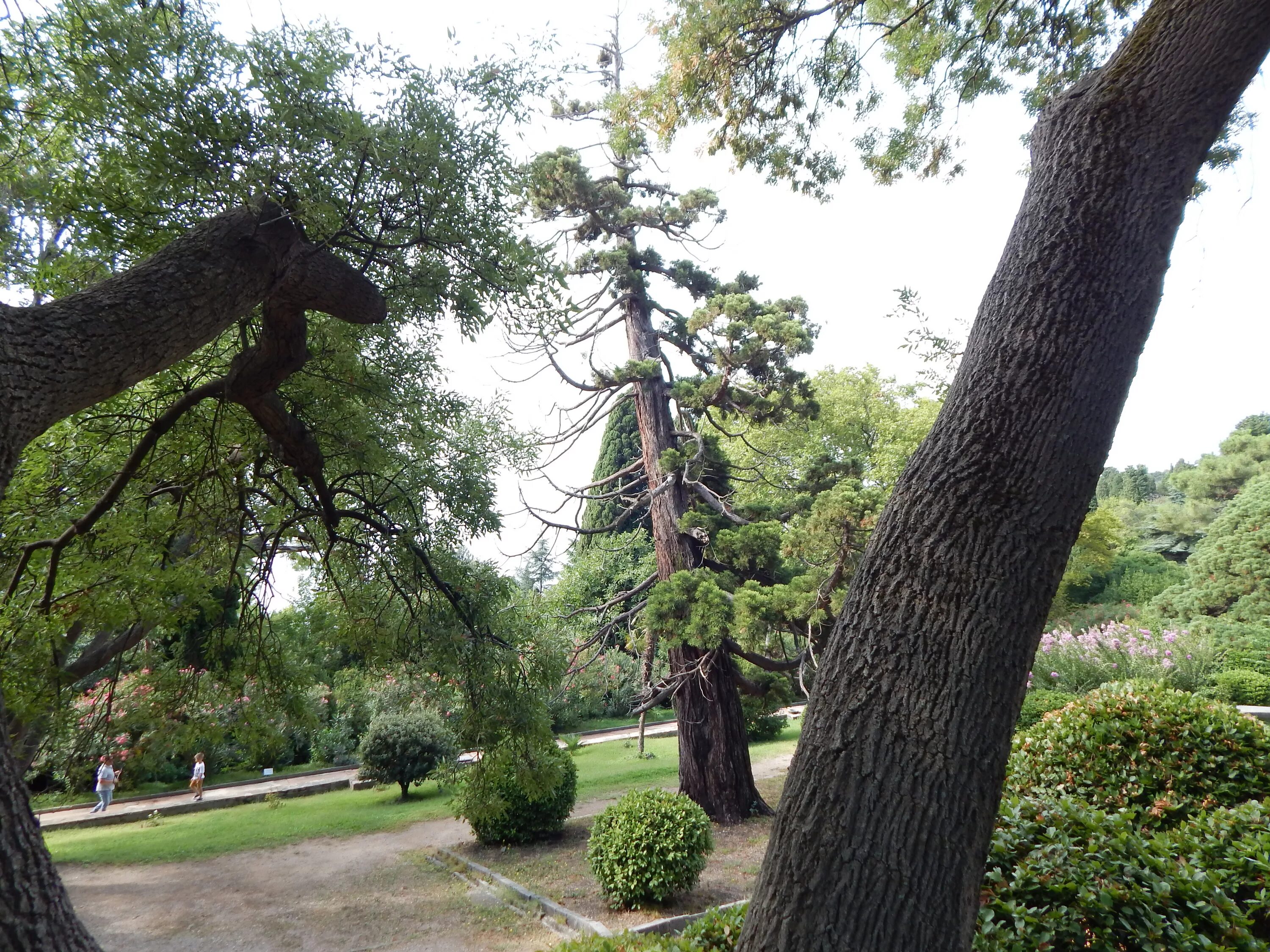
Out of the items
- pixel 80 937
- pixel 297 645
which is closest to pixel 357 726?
pixel 297 645

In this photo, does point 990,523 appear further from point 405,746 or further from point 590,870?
point 405,746

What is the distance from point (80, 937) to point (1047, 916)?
3888 mm

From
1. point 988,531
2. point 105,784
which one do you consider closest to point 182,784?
point 105,784

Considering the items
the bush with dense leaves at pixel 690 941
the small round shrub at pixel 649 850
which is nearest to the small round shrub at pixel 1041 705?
the small round shrub at pixel 649 850

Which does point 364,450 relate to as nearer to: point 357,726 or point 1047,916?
point 1047,916

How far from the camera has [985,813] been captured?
2168mm

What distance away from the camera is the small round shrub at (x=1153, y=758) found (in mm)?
5848

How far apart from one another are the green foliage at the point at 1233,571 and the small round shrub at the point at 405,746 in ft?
57.1

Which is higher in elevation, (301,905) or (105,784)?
(105,784)

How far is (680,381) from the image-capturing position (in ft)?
38.1

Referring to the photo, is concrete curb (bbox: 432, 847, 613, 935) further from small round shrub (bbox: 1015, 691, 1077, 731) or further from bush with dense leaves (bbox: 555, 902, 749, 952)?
small round shrub (bbox: 1015, 691, 1077, 731)

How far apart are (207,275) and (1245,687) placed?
53.9ft

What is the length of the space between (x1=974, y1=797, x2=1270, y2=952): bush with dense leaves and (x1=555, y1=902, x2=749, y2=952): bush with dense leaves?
1121mm

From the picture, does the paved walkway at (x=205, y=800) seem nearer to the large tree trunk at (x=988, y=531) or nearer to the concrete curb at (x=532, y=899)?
the concrete curb at (x=532, y=899)
